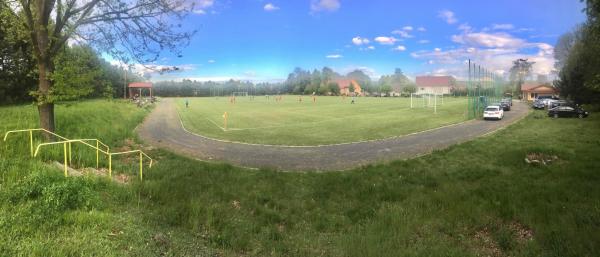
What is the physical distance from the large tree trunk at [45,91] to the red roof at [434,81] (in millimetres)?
126344

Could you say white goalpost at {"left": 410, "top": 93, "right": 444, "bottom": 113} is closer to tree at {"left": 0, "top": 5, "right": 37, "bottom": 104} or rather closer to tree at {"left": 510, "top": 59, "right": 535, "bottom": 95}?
tree at {"left": 0, "top": 5, "right": 37, "bottom": 104}

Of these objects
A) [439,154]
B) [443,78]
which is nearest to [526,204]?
[439,154]

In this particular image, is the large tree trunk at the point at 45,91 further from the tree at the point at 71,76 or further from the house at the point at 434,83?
the house at the point at 434,83

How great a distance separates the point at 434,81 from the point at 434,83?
5.97 feet

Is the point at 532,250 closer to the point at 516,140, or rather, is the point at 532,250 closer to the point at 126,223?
the point at 126,223

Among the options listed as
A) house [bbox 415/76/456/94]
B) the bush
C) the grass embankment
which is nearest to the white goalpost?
house [bbox 415/76/456/94]

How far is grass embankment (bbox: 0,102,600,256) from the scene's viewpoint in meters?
5.61

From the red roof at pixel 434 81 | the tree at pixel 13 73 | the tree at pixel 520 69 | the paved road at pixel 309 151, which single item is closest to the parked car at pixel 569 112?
the paved road at pixel 309 151

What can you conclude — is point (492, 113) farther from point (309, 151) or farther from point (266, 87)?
point (266, 87)

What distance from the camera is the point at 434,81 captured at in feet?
458

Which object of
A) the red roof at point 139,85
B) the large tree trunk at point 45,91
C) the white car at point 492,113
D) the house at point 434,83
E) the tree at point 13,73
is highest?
the house at point 434,83

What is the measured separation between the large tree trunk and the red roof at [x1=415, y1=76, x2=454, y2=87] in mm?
126344

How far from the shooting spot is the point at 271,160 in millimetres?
16391

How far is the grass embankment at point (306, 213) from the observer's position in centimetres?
561
